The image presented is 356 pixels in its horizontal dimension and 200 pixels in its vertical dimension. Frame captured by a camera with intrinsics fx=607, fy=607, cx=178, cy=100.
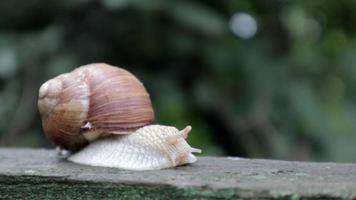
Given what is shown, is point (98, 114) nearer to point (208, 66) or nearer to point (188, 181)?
point (188, 181)

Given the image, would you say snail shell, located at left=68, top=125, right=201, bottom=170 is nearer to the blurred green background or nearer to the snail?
the snail

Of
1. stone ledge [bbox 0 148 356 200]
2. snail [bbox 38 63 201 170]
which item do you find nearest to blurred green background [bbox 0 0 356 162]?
snail [bbox 38 63 201 170]

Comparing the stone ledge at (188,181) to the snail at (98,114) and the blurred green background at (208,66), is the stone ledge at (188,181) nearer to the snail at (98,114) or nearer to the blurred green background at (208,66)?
the snail at (98,114)

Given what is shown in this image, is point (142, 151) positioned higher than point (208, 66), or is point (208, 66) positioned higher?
point (208, 66)

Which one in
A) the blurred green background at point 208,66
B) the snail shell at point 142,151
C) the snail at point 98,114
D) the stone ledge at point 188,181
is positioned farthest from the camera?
the blurred green background at point 208,66

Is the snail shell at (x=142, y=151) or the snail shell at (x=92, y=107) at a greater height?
the snail shell at (x=92, y=107)

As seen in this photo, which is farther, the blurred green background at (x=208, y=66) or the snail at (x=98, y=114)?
the blurred green background at (x=208, y=66)

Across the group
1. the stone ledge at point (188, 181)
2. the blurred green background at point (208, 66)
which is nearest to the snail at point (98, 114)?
the stone ledge at point (188, 181)

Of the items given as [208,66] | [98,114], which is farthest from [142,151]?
[208,66]
